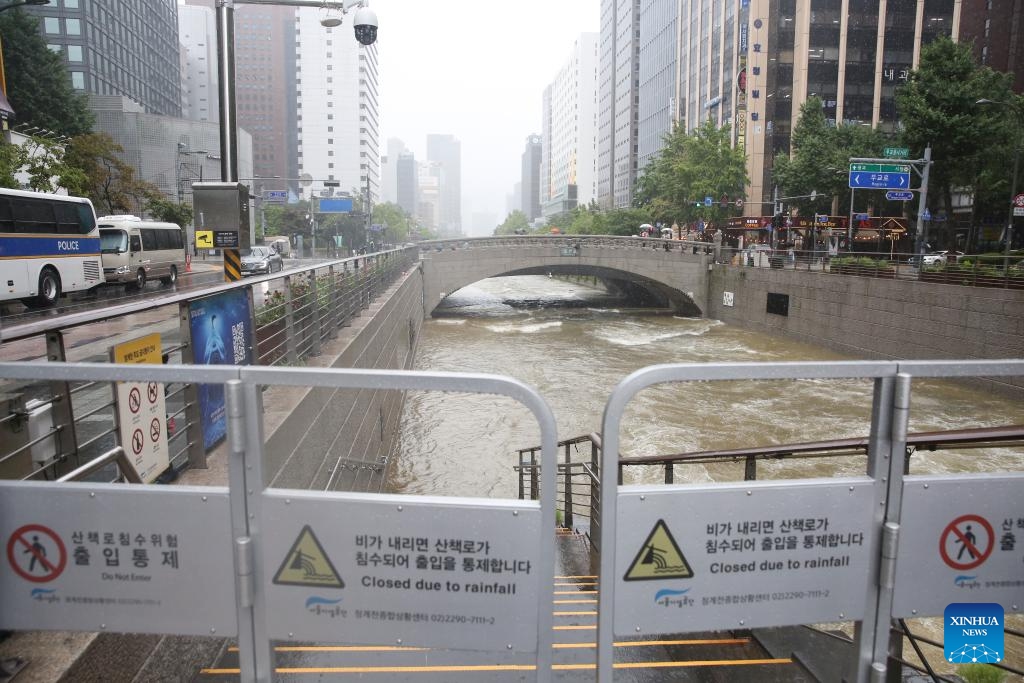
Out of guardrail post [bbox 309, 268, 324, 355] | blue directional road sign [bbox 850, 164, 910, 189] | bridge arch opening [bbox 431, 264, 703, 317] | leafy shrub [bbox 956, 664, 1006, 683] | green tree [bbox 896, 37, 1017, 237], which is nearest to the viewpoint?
leafy shrub [bbox 956, 664, 1006, 683]

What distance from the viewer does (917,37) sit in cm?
5981

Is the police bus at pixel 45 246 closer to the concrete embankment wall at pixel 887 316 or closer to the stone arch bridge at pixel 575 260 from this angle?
the stone arch bridge at pixel 575 260

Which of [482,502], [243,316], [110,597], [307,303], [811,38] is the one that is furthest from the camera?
[811,38]

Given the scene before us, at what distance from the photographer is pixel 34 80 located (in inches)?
1843

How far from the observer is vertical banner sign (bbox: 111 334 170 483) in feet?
14.7

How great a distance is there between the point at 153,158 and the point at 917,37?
63.7 meters

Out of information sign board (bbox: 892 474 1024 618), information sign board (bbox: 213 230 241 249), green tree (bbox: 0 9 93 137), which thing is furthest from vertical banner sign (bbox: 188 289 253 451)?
green tree (bbox: 0 9 93 137)

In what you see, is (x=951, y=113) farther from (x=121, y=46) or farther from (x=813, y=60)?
(x=121, y=46)

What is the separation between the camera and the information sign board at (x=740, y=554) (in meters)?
2.70

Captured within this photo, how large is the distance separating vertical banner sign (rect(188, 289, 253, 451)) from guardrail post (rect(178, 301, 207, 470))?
3 centimetres

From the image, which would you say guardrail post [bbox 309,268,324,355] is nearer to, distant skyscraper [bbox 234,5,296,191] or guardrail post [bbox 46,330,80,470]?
guardrail post [bbox 46,330,80,470]

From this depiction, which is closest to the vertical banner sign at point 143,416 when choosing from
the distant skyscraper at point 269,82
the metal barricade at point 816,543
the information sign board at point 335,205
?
the metal barricade at point 816,543

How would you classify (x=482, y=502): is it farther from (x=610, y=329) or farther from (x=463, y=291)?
(x=463, y=291)

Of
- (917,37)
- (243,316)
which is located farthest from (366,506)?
(917,37)
